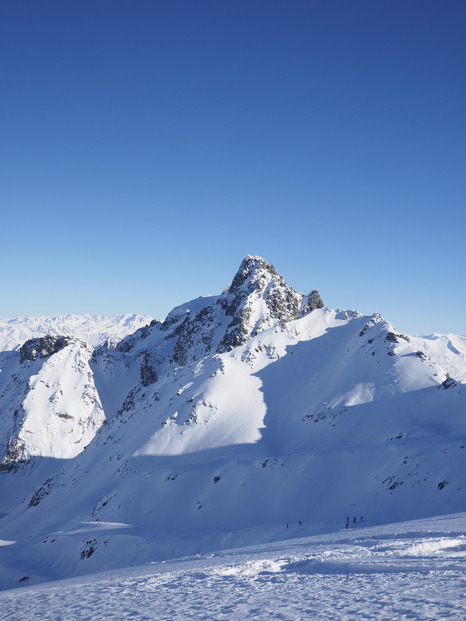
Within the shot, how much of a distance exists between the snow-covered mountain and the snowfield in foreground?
19.2 meters

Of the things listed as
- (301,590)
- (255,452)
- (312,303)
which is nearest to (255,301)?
(312,303)

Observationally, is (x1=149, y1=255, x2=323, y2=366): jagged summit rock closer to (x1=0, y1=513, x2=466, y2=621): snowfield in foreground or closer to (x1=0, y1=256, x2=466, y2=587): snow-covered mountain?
(x1=0, y1=256, x2=466, y2=587): snow-covered mountain

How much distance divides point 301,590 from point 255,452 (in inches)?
2066

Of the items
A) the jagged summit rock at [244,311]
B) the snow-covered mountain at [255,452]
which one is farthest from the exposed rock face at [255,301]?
the snow-covered mountain at [255,452]

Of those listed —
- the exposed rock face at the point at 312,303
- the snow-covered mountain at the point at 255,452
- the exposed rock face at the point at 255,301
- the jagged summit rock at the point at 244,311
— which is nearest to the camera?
the snow-covered mountain at the point at 255,452

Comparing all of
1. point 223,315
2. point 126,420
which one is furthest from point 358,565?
point 223,315

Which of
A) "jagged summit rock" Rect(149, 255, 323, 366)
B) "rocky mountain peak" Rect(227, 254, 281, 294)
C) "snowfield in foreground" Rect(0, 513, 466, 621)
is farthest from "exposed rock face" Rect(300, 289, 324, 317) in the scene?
"snowfield in foreground" Rect(0, 513, 466, 621)

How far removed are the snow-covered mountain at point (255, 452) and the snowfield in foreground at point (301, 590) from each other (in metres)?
19.2

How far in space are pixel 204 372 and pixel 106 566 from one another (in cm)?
4542

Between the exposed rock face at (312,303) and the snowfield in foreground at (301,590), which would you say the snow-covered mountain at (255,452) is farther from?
the snowfield in foreground at (301,590)

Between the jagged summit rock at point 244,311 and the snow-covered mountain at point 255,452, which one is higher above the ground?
the jagged summit rock at point 244,311

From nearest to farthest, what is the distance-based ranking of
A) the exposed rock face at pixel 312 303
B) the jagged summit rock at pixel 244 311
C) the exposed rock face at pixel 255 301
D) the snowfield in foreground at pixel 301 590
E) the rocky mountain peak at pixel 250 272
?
the snowfield in foreground at pixel 301 590
the exposed rock face at pixel 255 301
the jagged summit rock at pixel 244 311
the exposed rock face at pixel 312 303
the rocky mountain peak at pixel 250 272

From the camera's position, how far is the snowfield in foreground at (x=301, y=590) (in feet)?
33.9

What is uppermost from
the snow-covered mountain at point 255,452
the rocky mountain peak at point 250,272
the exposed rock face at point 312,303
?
the rocky mountain peak at point 250,272
